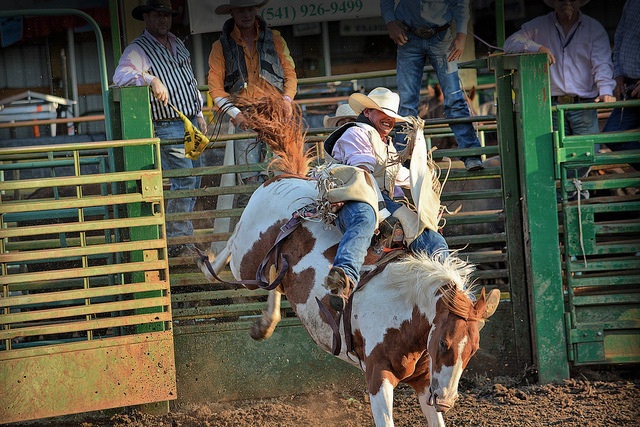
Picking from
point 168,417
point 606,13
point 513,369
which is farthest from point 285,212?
point 606,13

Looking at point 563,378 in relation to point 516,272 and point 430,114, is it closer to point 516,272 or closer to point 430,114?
point 516,272

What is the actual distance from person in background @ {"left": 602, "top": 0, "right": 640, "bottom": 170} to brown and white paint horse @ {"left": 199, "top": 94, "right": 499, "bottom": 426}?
2.70m

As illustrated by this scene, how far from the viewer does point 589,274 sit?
21.0 ft

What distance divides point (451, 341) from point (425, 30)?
3262 millimetres

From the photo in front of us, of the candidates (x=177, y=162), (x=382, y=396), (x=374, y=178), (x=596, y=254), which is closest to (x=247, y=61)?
(x=177, y=162)

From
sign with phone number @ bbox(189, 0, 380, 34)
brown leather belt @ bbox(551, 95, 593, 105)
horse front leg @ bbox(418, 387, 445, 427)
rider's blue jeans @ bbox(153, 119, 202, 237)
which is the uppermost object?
sign with phone number @ bbox(189, 0, 380, 34)

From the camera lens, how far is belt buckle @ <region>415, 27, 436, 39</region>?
21.7 ft

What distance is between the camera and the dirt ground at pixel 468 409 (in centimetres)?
541

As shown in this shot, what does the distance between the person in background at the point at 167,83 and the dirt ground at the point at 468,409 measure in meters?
1.33

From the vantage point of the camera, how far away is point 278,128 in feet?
18.5

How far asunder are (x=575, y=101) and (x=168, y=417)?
4.10m

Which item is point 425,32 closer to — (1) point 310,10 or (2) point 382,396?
(2) point 382,396

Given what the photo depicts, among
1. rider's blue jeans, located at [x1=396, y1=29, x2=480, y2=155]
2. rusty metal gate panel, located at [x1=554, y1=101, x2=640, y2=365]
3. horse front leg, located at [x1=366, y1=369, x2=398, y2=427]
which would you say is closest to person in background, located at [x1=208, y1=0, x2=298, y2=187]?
rider's blue jeans, located at [x1=396, y1=29, x2=480, y2=155]

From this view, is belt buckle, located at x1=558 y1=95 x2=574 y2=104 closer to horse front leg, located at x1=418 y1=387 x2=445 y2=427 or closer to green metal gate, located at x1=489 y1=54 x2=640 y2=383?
A: green metal gate, located at x1=489 y1=54 x2=640 y2=383
